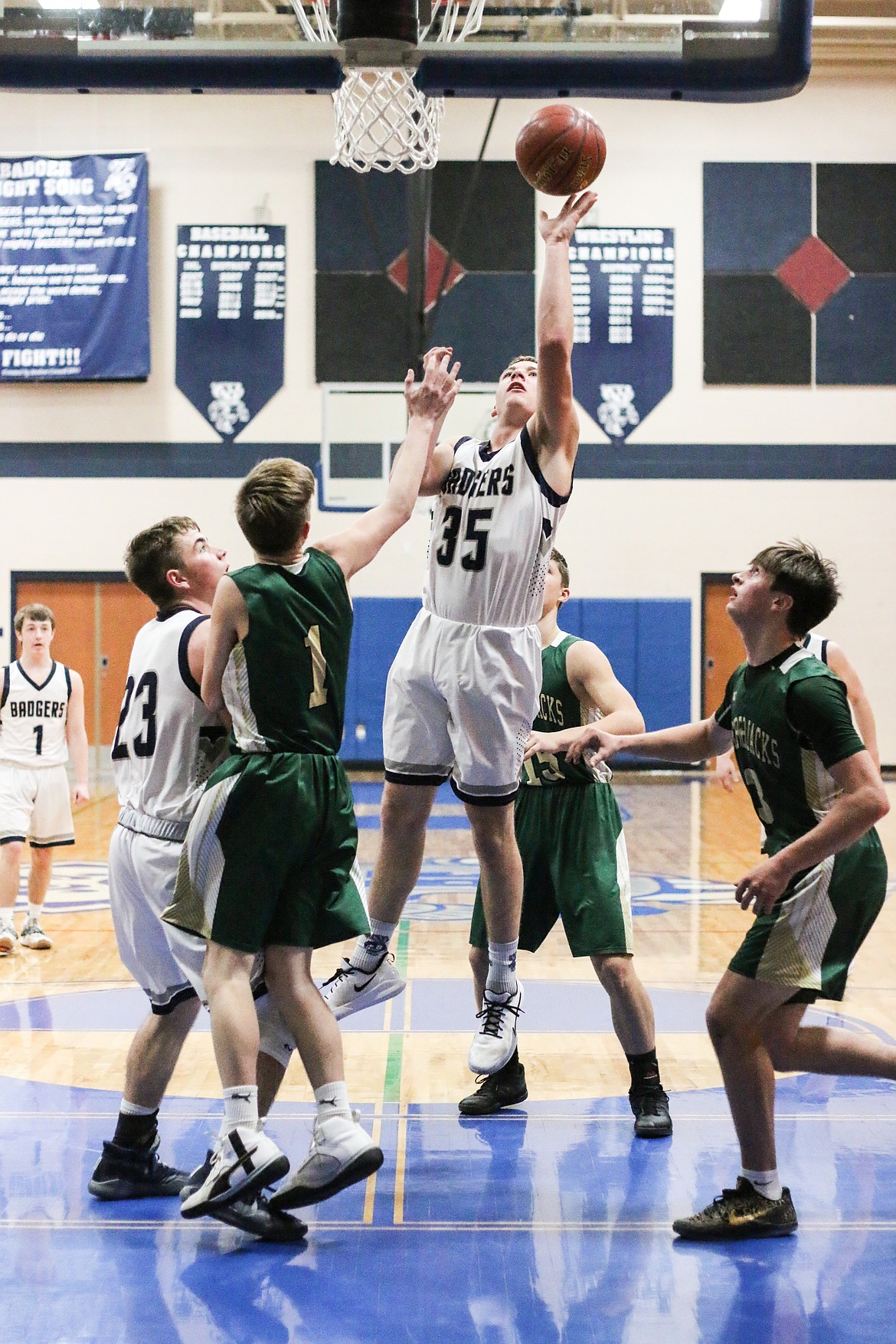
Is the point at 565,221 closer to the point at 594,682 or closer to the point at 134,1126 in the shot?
the point at 594,682

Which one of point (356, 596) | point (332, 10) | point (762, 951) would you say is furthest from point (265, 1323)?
point (356, 596)

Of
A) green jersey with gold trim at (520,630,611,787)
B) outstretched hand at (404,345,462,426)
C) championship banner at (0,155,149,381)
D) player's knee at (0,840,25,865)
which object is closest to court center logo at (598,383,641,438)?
championship banner at (0,155,149,381)

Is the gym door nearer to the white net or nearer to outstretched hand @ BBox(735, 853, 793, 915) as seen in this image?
the white net

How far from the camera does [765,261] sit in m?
15.6

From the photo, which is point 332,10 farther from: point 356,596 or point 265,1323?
point 356,596

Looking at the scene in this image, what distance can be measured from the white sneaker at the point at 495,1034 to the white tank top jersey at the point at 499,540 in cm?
120

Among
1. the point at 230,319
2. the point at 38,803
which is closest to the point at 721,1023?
the point at 38,803

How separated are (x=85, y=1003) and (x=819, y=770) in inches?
148

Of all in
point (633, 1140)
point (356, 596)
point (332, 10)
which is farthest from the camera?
point (356, 596)

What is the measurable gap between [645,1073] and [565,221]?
260 centimetres

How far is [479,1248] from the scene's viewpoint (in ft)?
10.7

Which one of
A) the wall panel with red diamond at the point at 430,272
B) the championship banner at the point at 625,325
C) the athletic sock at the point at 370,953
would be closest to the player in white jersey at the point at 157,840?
the athletic sock at the point at 370,953

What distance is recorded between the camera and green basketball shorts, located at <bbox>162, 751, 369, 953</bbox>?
10.8 ft

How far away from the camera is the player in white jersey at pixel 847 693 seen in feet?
11.3
